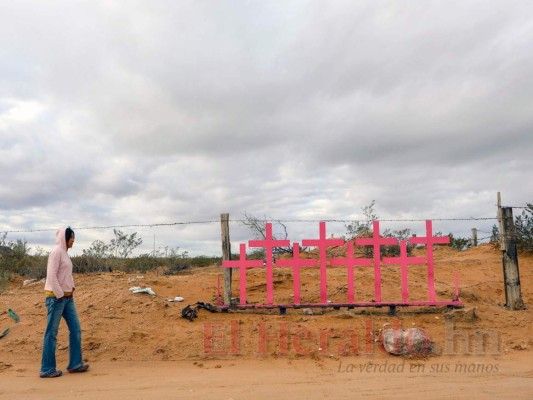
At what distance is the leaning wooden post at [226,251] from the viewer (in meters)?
7.92

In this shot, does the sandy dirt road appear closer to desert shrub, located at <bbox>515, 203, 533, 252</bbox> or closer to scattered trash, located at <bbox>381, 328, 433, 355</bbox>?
scattered trash, located at <bbox>381, 328, 433, 355</bbox>

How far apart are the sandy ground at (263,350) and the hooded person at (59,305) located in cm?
19

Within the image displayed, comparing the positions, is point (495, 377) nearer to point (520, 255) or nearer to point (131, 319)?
point (131, 319)

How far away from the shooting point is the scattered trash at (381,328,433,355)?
6.36 metres

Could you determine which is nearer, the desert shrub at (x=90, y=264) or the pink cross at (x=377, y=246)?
the pink cross at (x=377, y=246)

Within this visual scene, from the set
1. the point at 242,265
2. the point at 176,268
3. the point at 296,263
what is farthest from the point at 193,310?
the point at 176,268

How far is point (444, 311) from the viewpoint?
7.93 metres

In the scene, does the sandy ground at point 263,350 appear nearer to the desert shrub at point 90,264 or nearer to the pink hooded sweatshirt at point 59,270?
the pink hooded sweatshirt at point 59,270

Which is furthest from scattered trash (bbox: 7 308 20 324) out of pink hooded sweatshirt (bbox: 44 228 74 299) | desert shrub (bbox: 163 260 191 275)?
desert shrub (bbox: 163 260 191 275)

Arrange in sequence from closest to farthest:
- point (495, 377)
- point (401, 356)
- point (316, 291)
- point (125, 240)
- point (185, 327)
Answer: point (495, 377) → point (401, 356) → point (185, 327) → point (316, 291) → point (125, 240)

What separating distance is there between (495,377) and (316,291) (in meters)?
4.22

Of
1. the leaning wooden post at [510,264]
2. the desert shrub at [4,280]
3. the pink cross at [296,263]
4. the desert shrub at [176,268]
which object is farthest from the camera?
the desert shrub at [176,268]

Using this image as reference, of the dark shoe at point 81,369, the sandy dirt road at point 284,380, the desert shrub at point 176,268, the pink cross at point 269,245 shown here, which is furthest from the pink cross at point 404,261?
the desert shrub at point 176,268

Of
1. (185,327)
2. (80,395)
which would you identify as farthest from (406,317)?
(80,395)
